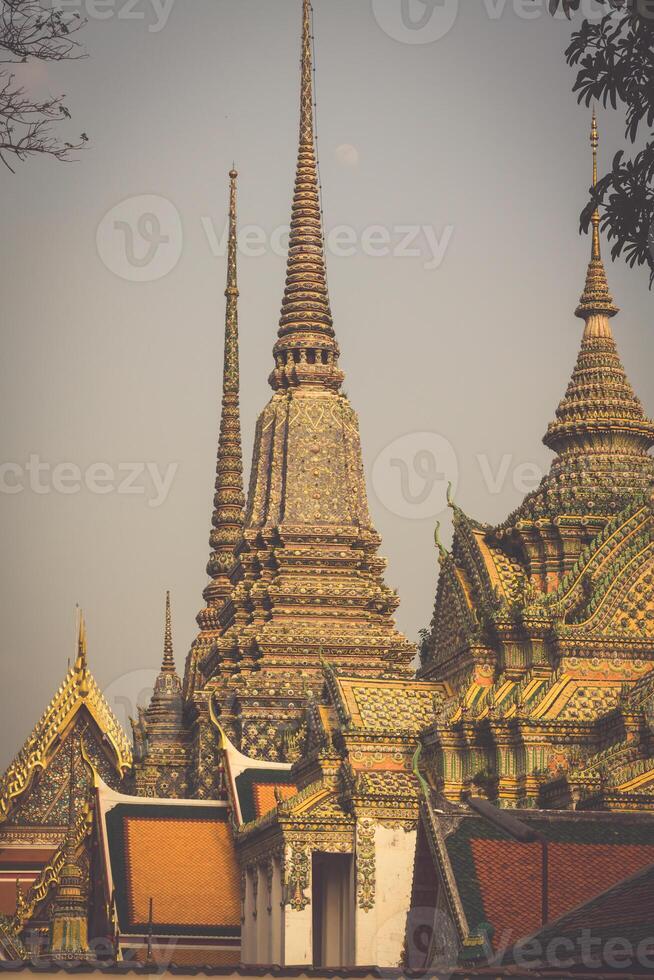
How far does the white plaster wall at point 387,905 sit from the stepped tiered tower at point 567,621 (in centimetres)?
190

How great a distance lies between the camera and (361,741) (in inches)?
1743

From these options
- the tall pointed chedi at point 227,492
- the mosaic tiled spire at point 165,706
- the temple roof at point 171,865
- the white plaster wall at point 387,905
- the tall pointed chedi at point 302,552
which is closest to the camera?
the white plaster wall at point 387,905

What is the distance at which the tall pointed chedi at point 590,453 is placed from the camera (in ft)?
158

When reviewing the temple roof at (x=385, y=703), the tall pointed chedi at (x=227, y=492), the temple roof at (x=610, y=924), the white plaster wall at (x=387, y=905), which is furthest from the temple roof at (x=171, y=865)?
the tall pointed chedi at (x=227, y=492)

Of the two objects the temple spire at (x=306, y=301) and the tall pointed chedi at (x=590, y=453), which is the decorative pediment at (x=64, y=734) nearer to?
the temple spire at (x=306, y=301)

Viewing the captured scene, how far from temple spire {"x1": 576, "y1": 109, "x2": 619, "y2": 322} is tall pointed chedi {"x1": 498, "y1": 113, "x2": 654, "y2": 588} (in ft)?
0.06

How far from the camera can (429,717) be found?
150 ft

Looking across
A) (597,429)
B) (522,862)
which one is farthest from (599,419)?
(522,862)

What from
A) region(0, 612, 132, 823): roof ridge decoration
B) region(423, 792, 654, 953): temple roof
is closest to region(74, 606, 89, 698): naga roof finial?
region(0, 612, 132, 823): roof ridge decoration

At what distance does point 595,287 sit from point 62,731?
16241 millimetres

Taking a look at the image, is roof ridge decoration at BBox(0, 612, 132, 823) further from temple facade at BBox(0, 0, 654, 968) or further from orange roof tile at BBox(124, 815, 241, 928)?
orange roof tile at BBox(124, 815, 241, 928)

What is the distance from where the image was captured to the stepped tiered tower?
42.9 meters

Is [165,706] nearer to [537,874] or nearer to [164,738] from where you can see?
[164,738]

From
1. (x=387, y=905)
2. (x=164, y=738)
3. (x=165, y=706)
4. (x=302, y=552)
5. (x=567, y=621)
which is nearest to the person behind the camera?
(x=387, y=905)
